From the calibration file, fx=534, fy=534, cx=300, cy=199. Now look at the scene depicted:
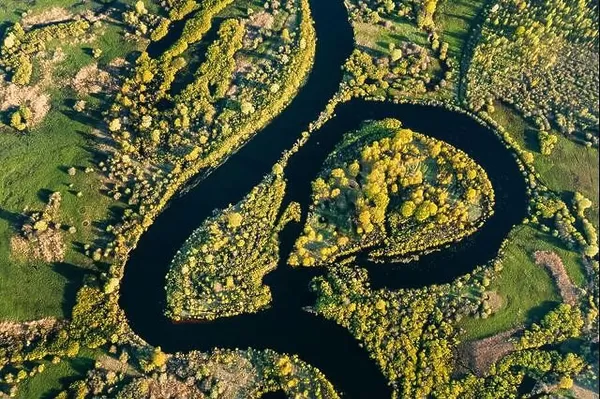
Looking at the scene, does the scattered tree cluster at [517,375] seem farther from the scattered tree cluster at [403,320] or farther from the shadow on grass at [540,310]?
the shadow on grass at [540,310]

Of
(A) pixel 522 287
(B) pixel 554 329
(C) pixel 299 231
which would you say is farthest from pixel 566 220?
(C) pixel 299 231

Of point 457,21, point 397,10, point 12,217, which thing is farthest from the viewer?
point 457,21

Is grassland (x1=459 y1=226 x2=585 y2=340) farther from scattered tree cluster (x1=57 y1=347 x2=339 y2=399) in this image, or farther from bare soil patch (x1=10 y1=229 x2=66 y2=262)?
bare soil patch (x1=10 y1=229 x2=66 y2=262)

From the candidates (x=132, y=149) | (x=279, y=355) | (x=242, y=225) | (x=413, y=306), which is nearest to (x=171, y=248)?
(x=242, y=225)

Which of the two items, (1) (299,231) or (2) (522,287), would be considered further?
(1) (299,231)

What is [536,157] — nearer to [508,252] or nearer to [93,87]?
[508,252]

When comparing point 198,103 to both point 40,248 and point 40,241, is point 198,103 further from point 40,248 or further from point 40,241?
point 40,248
